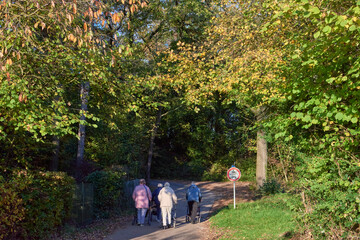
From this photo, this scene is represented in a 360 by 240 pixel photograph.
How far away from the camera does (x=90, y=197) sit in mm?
13703

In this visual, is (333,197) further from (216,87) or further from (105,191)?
(105,191)

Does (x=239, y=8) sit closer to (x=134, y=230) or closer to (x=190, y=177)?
(x=134, y=230)

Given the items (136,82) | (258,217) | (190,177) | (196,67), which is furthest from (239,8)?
(190,177)

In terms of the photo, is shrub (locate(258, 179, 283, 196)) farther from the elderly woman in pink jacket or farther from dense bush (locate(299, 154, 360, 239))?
dense bush (locate(299, 154, 360, 239))

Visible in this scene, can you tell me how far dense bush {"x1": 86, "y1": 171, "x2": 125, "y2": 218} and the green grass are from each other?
172 inches

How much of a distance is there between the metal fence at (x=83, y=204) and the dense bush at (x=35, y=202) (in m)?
1.05

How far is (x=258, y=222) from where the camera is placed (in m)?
12.0

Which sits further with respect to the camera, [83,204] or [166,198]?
[83,204]

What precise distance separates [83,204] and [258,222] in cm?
620

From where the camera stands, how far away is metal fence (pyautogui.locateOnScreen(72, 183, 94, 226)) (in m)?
12.4

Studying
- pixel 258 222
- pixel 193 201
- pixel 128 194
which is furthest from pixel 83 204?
pixel 258 222

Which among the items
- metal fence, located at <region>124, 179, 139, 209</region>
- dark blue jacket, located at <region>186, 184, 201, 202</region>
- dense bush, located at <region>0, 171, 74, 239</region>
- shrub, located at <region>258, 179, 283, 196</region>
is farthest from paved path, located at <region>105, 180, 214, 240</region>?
shrub, located at <region>258, 179, 283, 196</region>

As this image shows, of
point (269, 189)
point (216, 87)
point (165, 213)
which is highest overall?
point (216, 87)

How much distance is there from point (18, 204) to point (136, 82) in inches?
200
